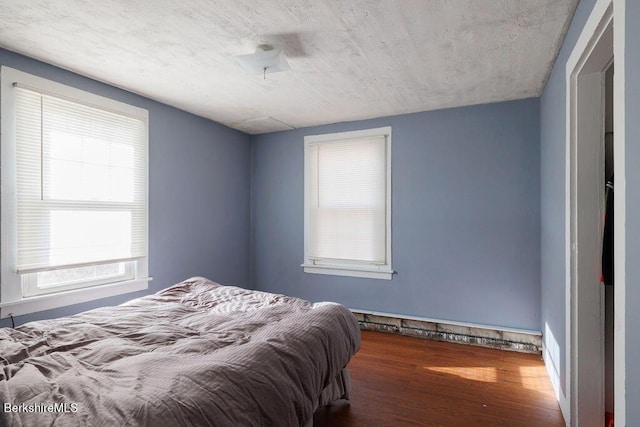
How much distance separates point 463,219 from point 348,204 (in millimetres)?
1314

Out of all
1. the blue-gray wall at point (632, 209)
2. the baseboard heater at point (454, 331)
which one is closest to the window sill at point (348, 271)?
the baseboard heater at point (454, 331)

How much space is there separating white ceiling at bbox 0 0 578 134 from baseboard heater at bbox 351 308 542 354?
232 cm

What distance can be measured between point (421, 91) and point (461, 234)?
154 cm

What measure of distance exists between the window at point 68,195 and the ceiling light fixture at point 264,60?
1446 mm

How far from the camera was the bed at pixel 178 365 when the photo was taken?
116 centimetres

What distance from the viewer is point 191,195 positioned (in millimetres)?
3762

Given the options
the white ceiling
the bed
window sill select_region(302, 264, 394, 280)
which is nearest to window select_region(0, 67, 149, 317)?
the white ceiling

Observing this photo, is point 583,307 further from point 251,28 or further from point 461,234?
point 251,28

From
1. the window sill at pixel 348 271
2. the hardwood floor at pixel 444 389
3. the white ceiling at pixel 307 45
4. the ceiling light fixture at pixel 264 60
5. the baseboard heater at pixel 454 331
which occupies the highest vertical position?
the white ceiling at pixel 307 45

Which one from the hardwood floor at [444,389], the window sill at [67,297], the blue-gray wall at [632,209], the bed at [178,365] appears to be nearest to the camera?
the blue-gray wall at [632,209]

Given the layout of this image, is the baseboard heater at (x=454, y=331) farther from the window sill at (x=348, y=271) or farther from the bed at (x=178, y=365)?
the bed at (x=178, y=365)

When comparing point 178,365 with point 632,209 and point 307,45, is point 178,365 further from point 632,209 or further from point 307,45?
point 307,45

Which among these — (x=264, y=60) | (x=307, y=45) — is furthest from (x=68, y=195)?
(x=307, y=45)

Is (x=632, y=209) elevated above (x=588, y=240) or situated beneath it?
elevated above
